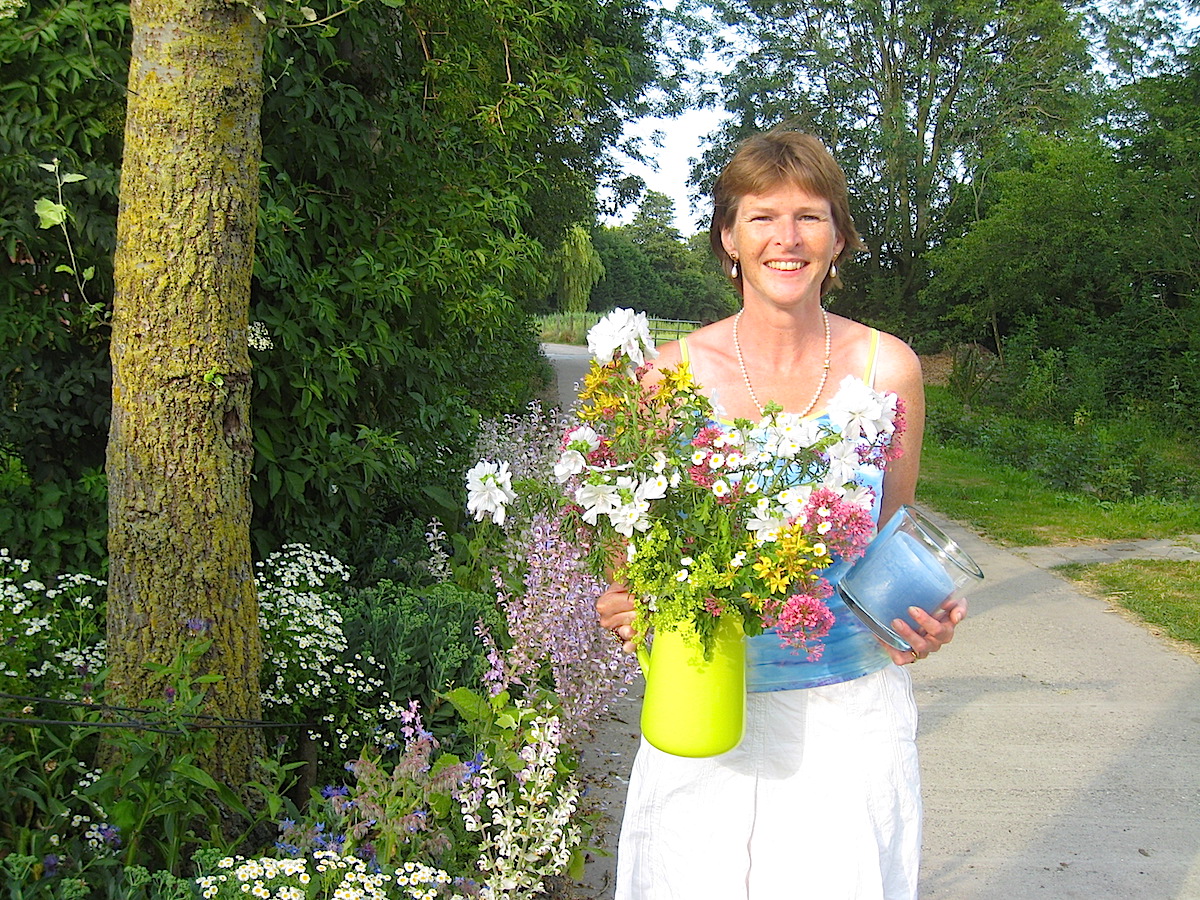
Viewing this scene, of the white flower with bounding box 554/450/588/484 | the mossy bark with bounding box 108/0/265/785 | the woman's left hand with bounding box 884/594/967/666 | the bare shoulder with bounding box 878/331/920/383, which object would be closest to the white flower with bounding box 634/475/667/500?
the white flower with bounding box 554/450/588/484

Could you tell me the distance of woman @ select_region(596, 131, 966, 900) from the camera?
1.93 metres

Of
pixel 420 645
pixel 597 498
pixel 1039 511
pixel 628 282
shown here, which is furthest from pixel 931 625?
pixel 628 282

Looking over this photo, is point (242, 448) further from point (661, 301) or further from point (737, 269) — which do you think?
point (661, 301)

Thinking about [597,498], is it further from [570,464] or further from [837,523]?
[837,523]

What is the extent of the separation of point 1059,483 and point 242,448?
416 inches

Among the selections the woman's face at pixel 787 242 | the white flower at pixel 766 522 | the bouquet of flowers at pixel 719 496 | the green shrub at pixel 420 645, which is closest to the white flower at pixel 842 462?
the bouquet of flowers at pixel 719 496

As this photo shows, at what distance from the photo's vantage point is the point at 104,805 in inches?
96.4

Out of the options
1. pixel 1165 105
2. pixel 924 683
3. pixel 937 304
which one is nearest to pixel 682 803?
pixel 924 683

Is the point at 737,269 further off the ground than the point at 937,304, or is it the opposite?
the point at 937,304

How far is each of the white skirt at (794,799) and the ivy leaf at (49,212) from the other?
2.63m

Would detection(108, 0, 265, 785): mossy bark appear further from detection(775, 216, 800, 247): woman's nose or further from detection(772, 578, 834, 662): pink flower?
detection(772, 578, 834, 662): pink flower

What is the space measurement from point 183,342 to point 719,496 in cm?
150

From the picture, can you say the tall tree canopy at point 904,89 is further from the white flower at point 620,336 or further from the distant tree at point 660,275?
the distant tree at point 660,275

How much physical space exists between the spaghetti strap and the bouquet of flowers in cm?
34
